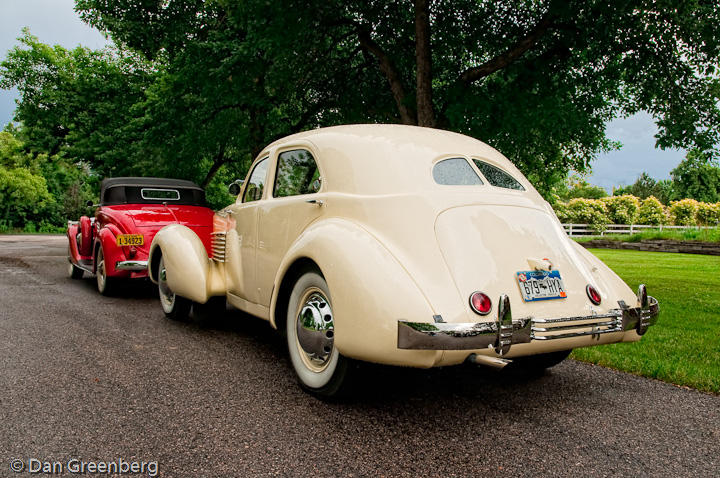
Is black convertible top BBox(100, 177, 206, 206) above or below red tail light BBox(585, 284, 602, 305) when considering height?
above

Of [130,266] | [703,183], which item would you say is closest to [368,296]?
[130,266]

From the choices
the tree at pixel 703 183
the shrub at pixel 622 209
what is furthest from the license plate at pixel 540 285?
the tree at pixel 703 183

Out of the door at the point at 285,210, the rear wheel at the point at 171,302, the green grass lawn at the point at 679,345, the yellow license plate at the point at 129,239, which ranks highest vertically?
the door at the point at 285,210

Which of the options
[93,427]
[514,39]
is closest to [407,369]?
[93,427]

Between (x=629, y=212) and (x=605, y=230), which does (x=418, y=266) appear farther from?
(x=629, y=212)

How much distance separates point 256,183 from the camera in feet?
16.9

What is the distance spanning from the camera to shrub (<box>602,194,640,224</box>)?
34750 mm

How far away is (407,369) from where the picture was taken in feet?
14.4

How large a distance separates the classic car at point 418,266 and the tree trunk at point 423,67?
651cm

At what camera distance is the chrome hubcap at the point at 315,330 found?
3596mm

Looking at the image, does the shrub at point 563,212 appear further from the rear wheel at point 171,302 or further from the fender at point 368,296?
the fender at point 368,296

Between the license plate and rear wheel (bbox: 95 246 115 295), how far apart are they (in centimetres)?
652

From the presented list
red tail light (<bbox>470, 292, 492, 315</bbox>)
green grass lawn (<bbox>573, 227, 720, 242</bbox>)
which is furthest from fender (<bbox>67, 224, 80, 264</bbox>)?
green grass lawn (<bbox>573, 227, 720, 242</bbox>)
